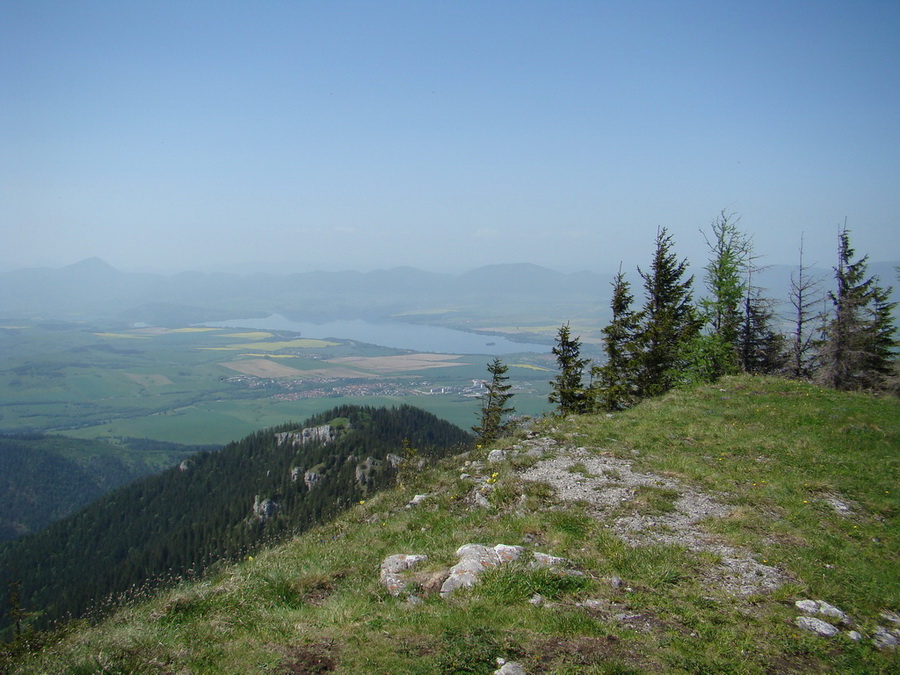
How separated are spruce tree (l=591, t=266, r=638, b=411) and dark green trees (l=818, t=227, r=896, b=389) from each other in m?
13.3

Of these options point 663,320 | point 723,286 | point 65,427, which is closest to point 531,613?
point 663,320

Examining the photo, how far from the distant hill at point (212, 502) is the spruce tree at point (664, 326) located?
45931mm

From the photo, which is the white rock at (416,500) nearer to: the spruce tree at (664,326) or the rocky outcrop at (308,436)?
the spruce tree at (664,326)

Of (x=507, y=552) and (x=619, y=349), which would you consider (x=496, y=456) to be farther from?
(x=619, y=349)

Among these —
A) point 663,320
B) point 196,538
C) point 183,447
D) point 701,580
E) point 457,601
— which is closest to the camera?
point 457,601

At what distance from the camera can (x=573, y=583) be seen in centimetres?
742

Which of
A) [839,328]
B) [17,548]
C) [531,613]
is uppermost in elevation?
[839,328]

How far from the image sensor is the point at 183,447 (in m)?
138

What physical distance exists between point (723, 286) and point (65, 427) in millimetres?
202946

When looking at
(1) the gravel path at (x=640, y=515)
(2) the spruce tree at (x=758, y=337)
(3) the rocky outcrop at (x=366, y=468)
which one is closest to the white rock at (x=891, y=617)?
(1) the gravel path at (x=640, y=515)

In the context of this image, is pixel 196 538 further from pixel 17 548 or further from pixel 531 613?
pixel 531 613

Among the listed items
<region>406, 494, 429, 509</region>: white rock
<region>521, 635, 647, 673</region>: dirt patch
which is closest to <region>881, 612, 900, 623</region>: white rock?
<region>521, 635, 647, 673</region>: dirt patch

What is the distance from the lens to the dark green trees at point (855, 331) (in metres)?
32.8

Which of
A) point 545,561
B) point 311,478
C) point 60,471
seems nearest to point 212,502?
point 311,478
